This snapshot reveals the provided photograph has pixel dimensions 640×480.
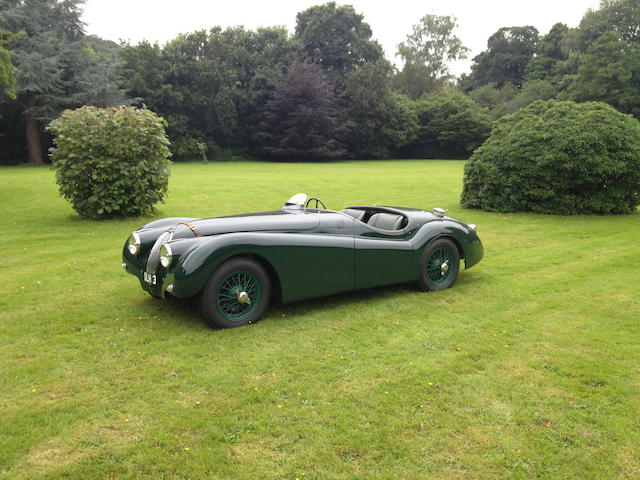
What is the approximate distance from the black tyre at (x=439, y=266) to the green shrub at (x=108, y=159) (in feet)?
25.2

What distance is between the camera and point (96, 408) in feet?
11.0

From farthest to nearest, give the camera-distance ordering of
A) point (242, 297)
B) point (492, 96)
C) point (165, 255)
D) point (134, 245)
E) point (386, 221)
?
1. point (492, 96)
2. point (386, 221)
3. point (134, 245)
4. point (242, 297)
5. point (165, 255)

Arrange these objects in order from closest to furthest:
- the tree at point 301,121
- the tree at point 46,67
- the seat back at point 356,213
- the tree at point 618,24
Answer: the seat back at point 356,213
the tree at point 46,67
the tree at point 301,121
the tree at point 618,24

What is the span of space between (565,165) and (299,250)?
9572 mm

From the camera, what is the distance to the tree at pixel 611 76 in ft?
129

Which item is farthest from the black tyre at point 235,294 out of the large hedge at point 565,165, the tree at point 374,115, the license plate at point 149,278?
the tree at point 374,115

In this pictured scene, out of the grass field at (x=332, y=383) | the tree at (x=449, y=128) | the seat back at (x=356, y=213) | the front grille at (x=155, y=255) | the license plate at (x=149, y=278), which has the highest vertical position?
the tree at (x=449, y=128)

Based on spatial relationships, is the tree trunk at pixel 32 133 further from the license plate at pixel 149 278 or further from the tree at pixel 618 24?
the tree at pixel 618 24

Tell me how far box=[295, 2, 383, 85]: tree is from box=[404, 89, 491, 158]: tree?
903 cm

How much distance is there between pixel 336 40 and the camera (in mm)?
52312

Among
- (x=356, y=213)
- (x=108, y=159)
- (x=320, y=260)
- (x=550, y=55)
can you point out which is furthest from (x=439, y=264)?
(x=550, y=55)

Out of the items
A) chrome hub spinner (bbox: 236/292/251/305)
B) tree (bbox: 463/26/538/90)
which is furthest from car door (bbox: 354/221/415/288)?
tree (bbox: 463/26/538/90)

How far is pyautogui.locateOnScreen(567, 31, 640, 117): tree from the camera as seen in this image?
39.4 m

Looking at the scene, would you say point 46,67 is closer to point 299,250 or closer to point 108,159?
point 108,159
